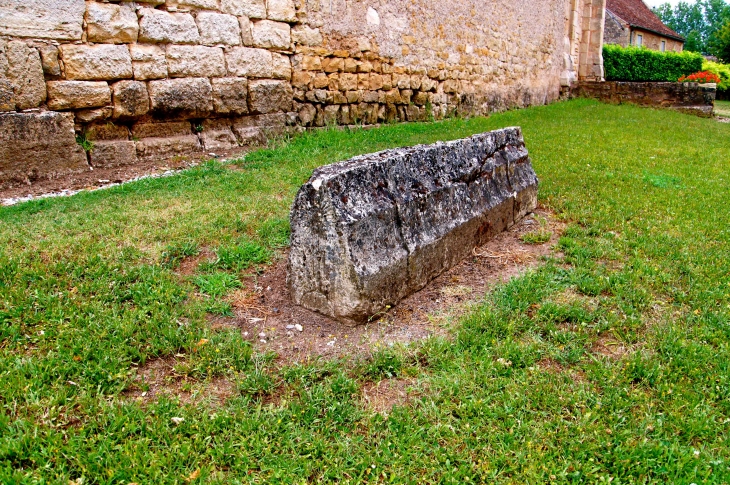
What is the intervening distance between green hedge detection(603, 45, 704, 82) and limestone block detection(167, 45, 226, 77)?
2155 cm

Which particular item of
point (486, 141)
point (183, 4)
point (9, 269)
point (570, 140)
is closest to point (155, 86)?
point (183, 4)

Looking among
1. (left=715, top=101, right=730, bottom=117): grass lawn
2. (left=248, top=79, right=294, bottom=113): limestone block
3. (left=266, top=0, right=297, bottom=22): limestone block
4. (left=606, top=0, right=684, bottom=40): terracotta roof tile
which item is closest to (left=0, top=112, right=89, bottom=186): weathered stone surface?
(left=248, top=79, right=294, bottom=113): limestone block

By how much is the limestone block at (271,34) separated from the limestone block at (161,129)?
1.44 m

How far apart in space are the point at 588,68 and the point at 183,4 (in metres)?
16.4

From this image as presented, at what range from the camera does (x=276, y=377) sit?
248cm

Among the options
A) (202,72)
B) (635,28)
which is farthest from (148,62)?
(635,28)

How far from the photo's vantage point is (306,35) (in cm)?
757

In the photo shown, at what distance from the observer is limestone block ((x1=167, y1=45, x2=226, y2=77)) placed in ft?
20.1

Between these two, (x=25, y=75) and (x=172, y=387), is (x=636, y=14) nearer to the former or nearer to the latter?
(x=25, y=75)

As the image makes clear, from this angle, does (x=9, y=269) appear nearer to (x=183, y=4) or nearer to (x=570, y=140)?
(x=183, y=4)

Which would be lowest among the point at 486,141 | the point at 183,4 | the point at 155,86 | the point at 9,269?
the point at 9,269

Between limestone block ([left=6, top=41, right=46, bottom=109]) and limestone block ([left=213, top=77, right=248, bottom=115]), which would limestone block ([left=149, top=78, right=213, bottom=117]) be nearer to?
limestone block ([left=213, top=77, right=248, bottom=115])

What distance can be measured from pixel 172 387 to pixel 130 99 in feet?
14.3

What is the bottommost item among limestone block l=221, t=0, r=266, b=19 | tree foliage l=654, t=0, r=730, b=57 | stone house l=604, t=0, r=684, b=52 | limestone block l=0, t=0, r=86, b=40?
limestone block l=0, t=0, r=86, b=40
